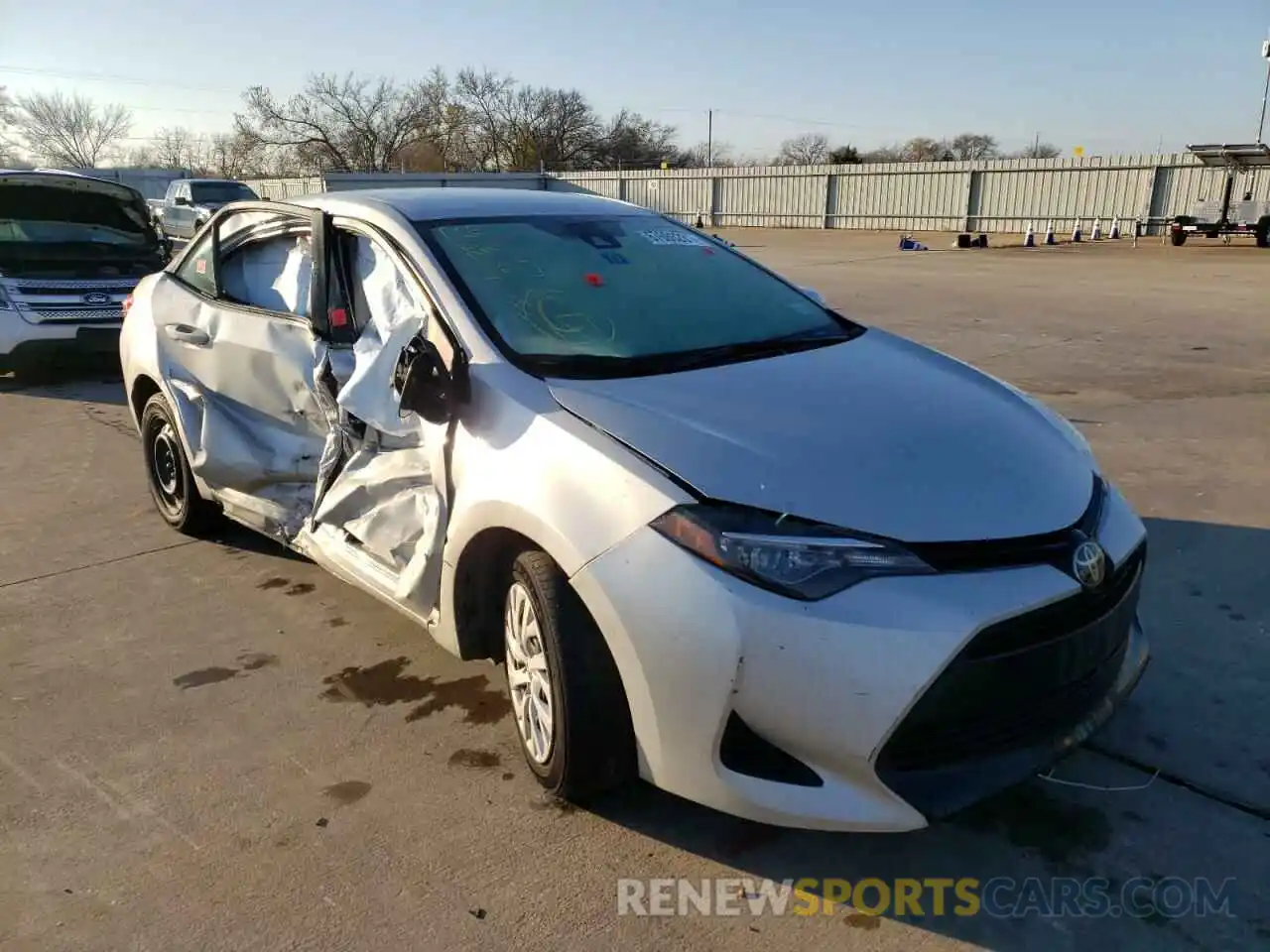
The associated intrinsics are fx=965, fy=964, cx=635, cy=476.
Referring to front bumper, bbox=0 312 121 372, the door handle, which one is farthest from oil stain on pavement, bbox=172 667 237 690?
front bumper, bbox=0 312 121 372

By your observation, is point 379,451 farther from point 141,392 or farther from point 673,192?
point 673,192

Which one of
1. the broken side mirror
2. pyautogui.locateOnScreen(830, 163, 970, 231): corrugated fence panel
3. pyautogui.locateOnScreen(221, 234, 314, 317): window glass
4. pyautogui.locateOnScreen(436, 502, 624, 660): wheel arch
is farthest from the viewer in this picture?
pyautogui.locateOnScreen(830, 163, 970, 231): corrugated fence panel

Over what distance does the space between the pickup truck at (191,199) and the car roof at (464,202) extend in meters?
19.3

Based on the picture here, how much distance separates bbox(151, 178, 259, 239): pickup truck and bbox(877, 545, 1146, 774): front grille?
72.0 ft

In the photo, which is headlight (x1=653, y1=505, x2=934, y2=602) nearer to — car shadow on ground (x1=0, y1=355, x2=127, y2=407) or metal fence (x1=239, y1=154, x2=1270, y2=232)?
car shadow on ground (x1=0, y1=355, x2=127, y2=407)

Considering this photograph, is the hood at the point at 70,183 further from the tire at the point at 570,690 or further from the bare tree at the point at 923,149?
the bare tree at the point at 923,149

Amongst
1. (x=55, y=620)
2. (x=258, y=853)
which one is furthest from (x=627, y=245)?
(x=55, y=620)

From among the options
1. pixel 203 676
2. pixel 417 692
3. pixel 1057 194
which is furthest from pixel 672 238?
pixel 1057 194

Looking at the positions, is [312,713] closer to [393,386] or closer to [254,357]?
[393,386]

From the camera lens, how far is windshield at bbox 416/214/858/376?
9.77ft

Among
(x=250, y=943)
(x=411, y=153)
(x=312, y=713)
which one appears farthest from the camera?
(x=411, y=153)

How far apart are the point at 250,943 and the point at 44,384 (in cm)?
843

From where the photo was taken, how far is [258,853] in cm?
249

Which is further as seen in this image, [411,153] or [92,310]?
[411,153]
